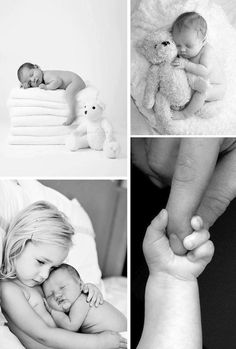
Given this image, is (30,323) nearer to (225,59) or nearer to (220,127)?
(220,127)

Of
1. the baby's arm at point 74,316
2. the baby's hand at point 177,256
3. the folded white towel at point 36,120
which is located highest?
the folded white towel at point 36,120

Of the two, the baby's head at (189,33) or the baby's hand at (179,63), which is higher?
the baby's head at (189,33)

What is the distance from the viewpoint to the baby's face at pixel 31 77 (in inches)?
46.5

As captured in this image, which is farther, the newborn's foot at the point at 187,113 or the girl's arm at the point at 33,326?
the newborn's foot at the point at 187,113

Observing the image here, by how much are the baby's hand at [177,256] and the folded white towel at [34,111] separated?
1.02 ft

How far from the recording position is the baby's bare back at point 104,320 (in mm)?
1144

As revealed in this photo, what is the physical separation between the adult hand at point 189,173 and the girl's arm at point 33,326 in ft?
0.91

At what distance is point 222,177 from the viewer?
3.93ft

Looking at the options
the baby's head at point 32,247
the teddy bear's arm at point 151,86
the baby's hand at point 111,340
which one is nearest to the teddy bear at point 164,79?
the teddy bear's arm at point 151,86

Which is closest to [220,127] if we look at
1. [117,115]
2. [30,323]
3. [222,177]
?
[222,177]

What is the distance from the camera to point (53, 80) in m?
1.19

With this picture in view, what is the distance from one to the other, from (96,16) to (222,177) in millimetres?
462

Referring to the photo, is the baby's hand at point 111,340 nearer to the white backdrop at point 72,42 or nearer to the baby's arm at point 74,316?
the baby's arm at point 74,316

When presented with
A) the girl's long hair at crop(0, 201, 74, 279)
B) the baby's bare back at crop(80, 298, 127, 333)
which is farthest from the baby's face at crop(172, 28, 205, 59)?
the baby's bare back at crop(80, 298, 127, 333)
